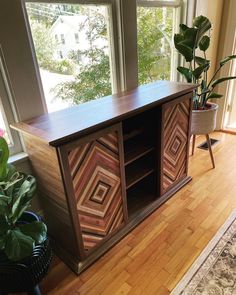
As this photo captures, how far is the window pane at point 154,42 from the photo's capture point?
211cm

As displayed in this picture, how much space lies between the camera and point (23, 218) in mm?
1316

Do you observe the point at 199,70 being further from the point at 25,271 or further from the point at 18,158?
the point at 25,271

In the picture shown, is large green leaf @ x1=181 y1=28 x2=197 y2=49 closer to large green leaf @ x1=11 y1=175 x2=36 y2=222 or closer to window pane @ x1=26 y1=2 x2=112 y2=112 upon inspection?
window pane @ x1=26 y1=2 x2=112 y2=112

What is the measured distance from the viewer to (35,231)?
43.4 inches

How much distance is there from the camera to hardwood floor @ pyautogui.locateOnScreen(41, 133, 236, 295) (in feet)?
4.55

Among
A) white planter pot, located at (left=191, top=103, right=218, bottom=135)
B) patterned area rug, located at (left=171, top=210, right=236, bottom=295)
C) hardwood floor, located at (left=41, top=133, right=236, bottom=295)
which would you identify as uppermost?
white planter pot, located at (left=191, top=103, right=218, bottom=135)

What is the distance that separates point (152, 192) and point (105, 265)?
2.40 ft

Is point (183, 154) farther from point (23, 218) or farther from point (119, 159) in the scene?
point (23, 218)

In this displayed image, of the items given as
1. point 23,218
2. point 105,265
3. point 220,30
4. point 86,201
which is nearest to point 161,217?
point 105,265

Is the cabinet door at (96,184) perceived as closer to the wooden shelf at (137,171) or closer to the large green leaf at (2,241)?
the wooden shelf at (137,171)

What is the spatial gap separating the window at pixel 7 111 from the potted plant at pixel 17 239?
1.22 ft

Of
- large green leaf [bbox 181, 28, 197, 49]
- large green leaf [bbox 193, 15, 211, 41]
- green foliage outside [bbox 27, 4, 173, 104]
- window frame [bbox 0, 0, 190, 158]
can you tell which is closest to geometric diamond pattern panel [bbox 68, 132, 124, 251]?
window frame [bbox 0, 0, 190, 158]

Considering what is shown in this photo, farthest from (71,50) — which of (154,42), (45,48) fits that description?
(154,42)

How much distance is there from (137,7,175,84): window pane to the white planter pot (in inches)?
22.6
